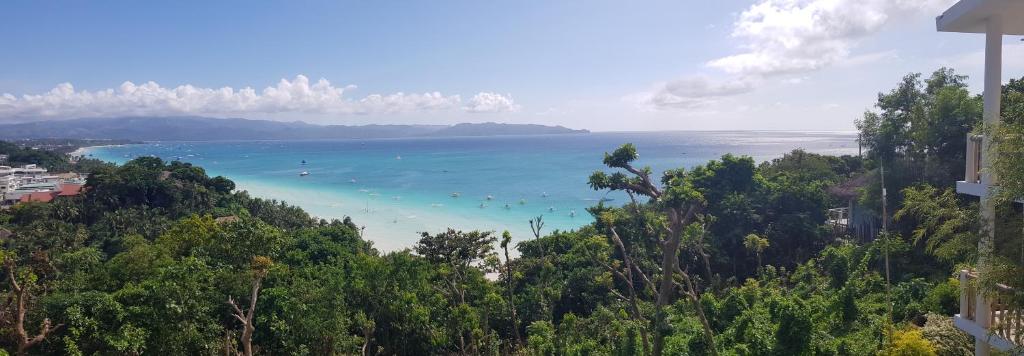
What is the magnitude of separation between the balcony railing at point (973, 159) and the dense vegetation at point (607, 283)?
11.1 inches

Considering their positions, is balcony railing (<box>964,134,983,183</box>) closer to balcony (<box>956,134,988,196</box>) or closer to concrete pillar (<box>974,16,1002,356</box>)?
balcony (<box>956,134,988,196</box>)

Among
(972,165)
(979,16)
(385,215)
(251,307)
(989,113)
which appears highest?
(979,16)

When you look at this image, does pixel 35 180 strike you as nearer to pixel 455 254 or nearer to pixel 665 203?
pixel 455 254

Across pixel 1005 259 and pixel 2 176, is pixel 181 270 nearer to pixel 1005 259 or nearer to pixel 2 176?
pixel 1005 259

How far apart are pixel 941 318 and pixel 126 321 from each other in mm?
10524

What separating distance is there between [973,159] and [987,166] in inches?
20.2

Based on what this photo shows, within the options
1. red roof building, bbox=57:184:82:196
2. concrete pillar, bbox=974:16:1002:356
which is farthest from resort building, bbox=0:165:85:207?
concrete pillar, bbox=974:16:1002:356

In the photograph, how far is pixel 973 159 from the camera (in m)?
4.37

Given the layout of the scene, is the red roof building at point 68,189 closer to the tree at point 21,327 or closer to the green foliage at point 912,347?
the tree at point 21,327

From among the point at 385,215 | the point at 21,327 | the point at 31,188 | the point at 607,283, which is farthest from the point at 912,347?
the point at 31,188

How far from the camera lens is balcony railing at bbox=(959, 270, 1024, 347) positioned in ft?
11.8

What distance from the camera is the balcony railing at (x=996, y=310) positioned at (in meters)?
3.60

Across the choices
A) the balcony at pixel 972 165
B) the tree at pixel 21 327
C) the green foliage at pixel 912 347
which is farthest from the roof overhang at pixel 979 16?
the tree at pixel 21 327

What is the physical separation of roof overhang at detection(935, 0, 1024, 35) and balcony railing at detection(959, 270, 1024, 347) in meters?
1.94
